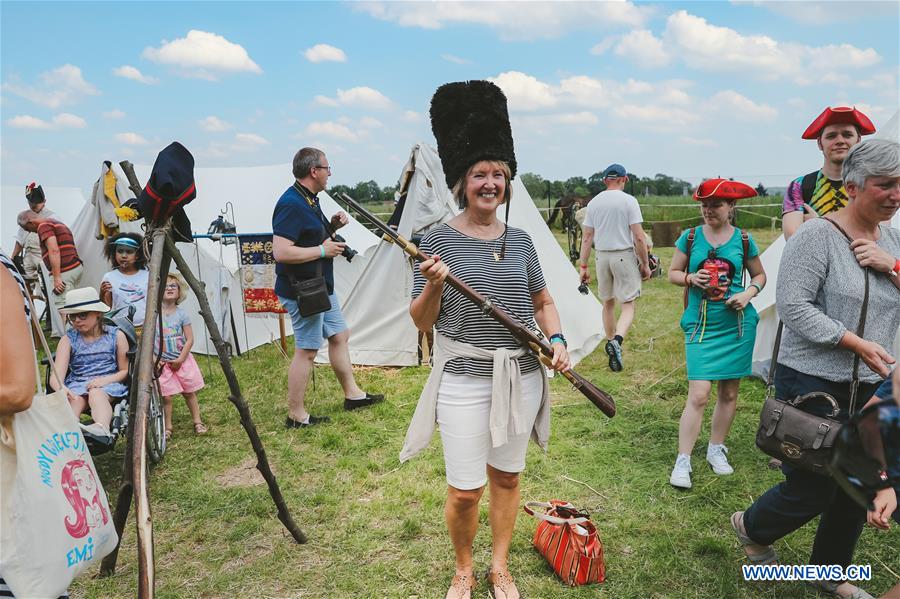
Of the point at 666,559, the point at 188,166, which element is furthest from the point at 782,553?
the point at 188,166

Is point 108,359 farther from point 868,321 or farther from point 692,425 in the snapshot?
point 868,321

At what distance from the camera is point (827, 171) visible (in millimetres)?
3371

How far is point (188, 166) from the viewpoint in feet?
8.50

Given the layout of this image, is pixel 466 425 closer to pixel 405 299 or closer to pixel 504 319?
pixel 504 319

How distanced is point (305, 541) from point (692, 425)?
7.52ft

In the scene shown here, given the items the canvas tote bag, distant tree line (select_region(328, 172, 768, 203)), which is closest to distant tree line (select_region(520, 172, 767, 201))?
distant tree line (select_region(328, 172, 768, 203))

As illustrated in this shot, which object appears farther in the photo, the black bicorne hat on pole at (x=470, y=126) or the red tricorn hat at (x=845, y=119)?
the red tricorn hat at (x=845, y=119)

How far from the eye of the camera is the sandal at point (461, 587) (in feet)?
8.68

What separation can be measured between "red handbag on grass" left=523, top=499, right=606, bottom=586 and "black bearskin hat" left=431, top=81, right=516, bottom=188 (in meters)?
1.58

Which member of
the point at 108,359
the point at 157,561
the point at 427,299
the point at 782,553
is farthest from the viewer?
the point at 108,359

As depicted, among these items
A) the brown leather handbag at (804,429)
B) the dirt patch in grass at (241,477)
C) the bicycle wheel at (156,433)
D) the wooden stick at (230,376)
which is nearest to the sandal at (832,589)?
the brown leather handbag at (804,429)

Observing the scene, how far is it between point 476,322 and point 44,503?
1480 millimetres

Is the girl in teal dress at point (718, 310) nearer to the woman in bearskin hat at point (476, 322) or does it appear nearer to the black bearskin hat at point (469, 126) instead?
the woman in bearskin hat at point (476, 322)

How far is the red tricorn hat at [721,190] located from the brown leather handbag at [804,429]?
1173 mm
